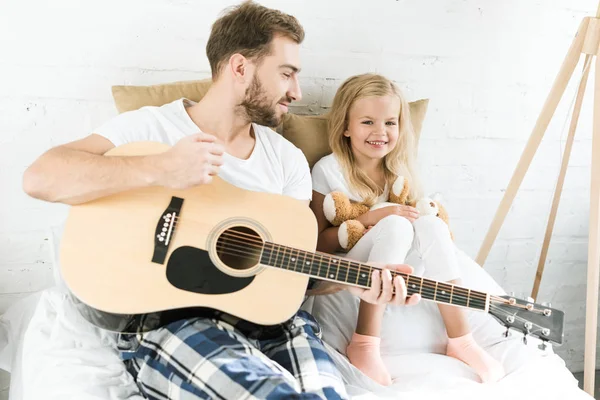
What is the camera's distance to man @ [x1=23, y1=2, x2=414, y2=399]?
3.52 ft

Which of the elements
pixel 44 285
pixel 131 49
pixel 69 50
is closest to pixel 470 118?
pixel 131 49

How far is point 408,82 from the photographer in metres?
1.93

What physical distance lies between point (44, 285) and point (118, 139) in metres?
0.76

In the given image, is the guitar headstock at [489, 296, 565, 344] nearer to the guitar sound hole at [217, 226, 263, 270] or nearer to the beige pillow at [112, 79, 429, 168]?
the guitar sound hole at [217, 226, 263, 270]

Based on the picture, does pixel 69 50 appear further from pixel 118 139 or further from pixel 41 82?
pixel 118 139

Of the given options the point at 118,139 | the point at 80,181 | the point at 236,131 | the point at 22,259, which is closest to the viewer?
the point at 80,181

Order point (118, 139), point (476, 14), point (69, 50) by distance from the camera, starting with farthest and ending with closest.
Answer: point (476, 14)
point (69, 50)
point (118, 139)

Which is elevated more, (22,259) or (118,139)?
(118,139)

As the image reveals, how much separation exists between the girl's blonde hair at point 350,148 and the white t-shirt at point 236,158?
20 centimetres

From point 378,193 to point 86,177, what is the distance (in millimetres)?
903

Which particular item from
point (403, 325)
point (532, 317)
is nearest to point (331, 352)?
point (403, 325)

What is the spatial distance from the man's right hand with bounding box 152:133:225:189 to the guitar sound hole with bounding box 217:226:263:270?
0.44 ft

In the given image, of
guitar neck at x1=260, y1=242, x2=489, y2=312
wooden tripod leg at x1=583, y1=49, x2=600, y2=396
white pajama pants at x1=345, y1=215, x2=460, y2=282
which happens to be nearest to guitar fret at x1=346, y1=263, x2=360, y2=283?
guitar neck at x1=260, y1=242, x2=489, y2=312

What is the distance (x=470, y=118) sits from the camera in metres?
2.05
